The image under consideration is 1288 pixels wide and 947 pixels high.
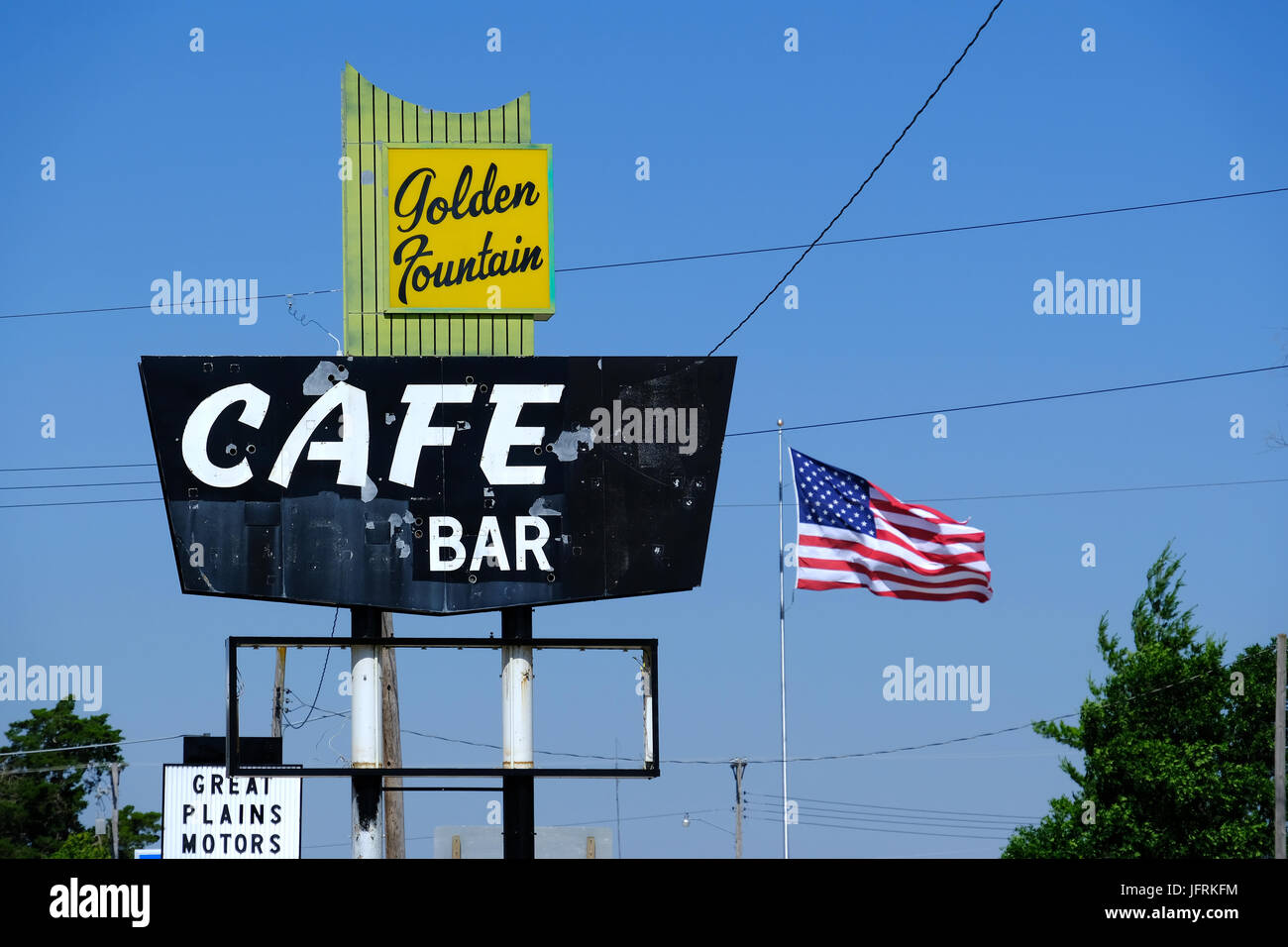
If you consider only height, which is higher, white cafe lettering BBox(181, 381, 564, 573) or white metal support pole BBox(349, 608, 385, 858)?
white cafe lettering BBox(181, 381, 564, 573)

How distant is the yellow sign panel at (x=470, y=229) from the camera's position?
14.3m

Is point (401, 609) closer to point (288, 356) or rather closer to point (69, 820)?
point (288, 356)

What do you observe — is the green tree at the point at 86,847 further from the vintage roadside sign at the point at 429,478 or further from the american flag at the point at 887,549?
the vintage roadside sign at the point at 429,478

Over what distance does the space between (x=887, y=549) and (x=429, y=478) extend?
728 cm

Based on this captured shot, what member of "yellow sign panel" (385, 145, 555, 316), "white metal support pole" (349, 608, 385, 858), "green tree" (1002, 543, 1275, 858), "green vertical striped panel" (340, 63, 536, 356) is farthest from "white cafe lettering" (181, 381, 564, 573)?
"green tree" (1002, 543, 1275, 858)

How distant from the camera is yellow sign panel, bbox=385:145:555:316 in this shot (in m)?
14.3

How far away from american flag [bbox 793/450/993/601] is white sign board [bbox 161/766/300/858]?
1113 centimetres

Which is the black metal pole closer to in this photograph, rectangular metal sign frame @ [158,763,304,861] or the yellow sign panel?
the yellow sign panel

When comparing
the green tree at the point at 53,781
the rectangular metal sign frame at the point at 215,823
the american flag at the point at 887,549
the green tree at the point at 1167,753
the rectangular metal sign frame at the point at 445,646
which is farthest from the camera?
the green tree at the point at 53,781

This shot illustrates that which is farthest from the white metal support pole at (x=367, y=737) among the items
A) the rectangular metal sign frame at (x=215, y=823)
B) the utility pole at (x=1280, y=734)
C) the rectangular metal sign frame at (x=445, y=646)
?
the utility pole at (x=1280, y=734)

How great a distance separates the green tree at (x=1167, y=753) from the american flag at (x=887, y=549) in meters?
33.4

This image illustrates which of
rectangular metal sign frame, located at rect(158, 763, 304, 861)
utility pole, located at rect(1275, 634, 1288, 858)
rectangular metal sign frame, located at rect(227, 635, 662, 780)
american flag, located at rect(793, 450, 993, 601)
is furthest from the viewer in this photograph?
utility pole, located at rect(1275, 634, 1288, 858)

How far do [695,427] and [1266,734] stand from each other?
4370cm
